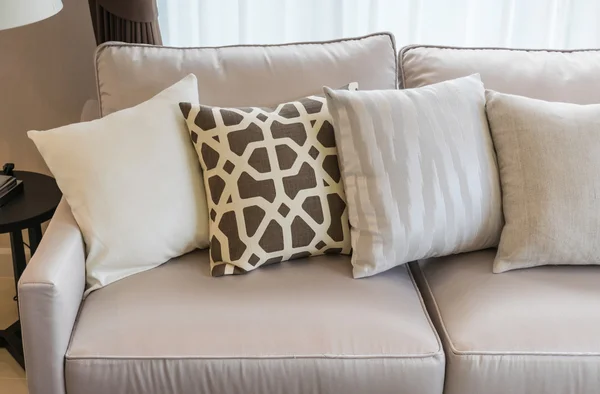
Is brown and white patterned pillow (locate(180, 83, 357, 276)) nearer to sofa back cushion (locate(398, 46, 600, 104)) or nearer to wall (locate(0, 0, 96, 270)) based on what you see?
sofa back cushion (locate(398, 46, 600, 104))

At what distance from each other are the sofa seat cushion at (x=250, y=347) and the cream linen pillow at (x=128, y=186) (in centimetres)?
14

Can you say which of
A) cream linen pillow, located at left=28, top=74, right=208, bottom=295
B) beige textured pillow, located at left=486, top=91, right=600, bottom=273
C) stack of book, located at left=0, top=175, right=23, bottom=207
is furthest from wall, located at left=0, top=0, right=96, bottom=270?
beige textured pillow, located at left=486, top=91, right=600, bottom=273

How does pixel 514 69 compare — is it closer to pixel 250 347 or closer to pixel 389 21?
pixel 389 21

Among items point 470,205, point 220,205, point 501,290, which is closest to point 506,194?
point 470,205

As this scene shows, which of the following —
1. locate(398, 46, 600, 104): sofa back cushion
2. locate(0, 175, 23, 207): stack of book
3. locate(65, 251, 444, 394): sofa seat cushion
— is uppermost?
locate(398, 46, 600, 104): sofa back cushion

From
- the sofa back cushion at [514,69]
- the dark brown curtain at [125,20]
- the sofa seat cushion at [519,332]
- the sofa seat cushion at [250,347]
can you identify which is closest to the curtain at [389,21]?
the dark brown curtain at [125,20]

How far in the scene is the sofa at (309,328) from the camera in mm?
1520

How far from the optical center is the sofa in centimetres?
152

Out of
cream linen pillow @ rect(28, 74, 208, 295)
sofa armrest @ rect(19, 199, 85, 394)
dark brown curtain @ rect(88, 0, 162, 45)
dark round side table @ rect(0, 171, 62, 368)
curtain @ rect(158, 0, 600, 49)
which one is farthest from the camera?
curtain @ rect(158, 0, 600, 49)

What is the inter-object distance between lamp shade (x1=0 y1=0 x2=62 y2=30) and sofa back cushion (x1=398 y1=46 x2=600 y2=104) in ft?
3.28

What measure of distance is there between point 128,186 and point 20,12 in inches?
21.0

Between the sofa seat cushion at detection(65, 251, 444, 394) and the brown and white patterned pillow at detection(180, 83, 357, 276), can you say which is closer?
the sofa seat cushion at detection(65, 251, 444, 394)

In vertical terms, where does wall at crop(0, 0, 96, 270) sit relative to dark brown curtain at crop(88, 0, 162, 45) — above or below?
below

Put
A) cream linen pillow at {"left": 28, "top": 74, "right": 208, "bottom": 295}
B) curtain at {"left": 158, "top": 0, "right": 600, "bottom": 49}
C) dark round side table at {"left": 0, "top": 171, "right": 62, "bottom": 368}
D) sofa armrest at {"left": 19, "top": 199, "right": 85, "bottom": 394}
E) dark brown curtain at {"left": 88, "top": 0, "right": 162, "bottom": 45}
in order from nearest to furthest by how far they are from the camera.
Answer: sofa armrest at {"left": 19, "top": 199, "right": 85, "bottom": 394} → cream linen pillow at {"left": 28, "top": 74, "right": 208, "bottom": 295} → dark round side table at {"left": 0, "top": 171, "right": 62, "bottom": 368} → dark brown curtain at {"left": 88, "top": 0, "right": 162, "bottom": 45} → curtain at {"left": 158, "top": 0, "right": 600, "bottom": 49}
